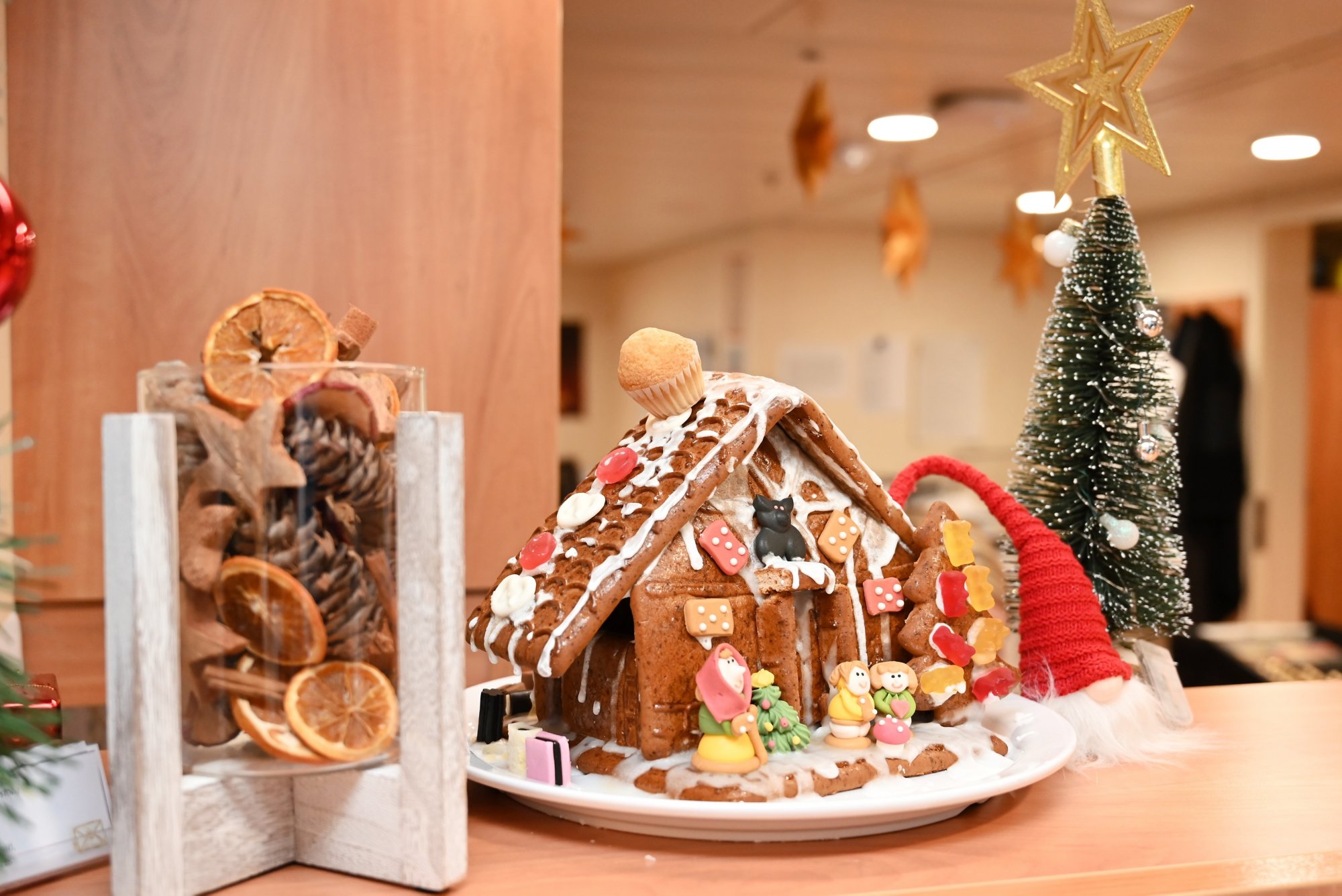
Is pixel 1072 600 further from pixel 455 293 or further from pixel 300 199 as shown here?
pixel 300 199

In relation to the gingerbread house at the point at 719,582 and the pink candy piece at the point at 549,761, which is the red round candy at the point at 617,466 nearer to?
the gingerbread house at the point at 719,582

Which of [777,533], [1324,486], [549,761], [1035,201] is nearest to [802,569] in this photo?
[777,533]

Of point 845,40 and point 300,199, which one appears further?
point 845,40

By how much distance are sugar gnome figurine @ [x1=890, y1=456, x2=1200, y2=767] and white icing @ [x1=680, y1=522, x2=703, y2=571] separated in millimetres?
293

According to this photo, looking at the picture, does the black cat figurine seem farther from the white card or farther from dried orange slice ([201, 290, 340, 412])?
the white card

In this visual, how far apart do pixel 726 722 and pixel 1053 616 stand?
41 centimetres

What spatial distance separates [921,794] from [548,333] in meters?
0.88

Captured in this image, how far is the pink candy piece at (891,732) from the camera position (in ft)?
3.00

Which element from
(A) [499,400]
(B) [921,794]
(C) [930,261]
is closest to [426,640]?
(B) [921,794]

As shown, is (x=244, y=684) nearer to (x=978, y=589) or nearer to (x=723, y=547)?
(x=723, y=547)

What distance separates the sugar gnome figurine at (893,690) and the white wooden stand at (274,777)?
355mm

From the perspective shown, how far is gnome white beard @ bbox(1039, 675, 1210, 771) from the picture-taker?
1.03 m

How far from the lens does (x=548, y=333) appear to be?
1.52 metres

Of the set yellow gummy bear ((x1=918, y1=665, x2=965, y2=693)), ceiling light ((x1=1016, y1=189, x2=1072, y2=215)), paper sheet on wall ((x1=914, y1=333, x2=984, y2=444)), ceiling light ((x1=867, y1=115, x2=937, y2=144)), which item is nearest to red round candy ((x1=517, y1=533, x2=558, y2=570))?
yellow gummy bear ((x1=918, y1=665, x2=965, y2=693))
